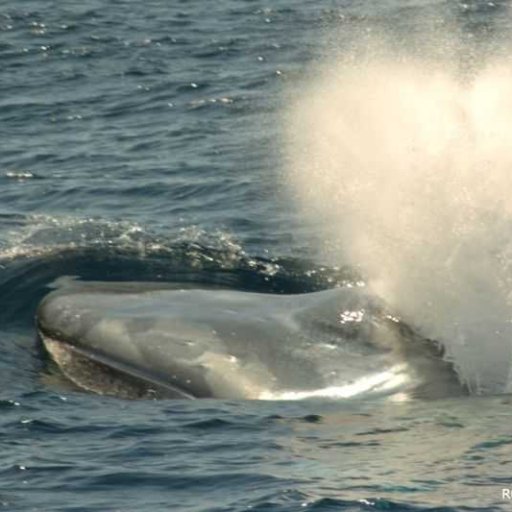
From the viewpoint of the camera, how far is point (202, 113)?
90.8ft

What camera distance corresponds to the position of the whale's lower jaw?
571 inches

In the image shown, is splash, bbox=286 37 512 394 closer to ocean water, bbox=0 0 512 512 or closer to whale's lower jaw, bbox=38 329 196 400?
ocean water, bbox=0 0 512 512

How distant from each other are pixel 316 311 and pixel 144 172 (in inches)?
386

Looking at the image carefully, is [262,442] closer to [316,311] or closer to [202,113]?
[316,311]

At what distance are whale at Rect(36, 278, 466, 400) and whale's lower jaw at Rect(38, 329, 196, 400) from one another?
11 mm

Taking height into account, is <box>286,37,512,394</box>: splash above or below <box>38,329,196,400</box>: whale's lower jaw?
above

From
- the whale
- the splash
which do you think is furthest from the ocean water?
the whale

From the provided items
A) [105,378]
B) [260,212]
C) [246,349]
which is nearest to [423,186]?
[260,212]

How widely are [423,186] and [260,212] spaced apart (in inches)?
91.5

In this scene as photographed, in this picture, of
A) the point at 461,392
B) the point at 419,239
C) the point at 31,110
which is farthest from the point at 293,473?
the point at 31,110

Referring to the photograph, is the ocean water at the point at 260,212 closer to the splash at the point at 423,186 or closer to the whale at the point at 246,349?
the splash at the point at 423,186

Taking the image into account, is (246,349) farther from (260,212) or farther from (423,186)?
(260,212)

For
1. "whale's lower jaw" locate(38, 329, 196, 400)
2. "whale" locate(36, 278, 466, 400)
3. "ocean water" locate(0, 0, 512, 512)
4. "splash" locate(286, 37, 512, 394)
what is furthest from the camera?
"splash" locate(286, 37, 512, 394)

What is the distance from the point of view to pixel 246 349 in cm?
1462
